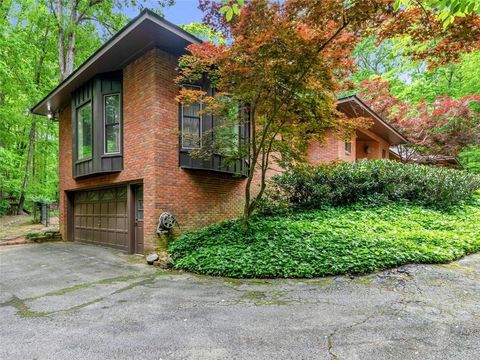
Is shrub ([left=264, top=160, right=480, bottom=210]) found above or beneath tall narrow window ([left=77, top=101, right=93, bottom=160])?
beneath

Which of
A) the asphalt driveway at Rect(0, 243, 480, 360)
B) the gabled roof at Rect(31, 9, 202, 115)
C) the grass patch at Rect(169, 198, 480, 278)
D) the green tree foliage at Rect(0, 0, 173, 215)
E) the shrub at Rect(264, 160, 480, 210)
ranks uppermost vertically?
the green tree foliage at Rect(0, 0, 173, 215)

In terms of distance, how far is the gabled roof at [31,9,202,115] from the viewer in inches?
278

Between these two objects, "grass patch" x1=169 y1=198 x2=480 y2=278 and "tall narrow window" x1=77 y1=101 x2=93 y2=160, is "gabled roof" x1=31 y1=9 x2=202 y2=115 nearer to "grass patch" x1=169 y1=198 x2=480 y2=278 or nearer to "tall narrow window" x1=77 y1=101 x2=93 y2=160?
"tall narrow window" x1=77 y1=101 x2=93 y2=160

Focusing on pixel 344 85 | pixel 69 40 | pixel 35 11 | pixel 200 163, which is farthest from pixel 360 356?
pixel 35 11

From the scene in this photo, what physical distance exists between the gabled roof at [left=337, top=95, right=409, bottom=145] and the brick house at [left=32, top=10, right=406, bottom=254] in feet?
15.8

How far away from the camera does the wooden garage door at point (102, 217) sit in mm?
9336

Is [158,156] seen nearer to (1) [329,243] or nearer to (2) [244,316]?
(1) [329,243]

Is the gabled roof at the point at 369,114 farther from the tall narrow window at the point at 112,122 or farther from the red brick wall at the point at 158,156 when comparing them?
the tall narrow window at the point at 112,122

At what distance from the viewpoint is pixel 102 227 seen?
1016 centimetres

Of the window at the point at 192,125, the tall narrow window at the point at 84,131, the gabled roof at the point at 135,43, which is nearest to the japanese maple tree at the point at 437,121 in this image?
the window at the point at 192,125

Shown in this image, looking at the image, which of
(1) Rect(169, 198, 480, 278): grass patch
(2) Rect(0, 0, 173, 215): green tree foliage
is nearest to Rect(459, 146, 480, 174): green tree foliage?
(1) Rect(169, 198, 480, 278): grass patch

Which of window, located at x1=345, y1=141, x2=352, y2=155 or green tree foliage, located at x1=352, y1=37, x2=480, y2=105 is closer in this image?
window, located at x1=345, y1=141, x2=352, y2=155

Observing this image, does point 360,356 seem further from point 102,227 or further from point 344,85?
point 102,227

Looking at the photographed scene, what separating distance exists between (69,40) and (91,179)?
887cm
